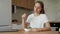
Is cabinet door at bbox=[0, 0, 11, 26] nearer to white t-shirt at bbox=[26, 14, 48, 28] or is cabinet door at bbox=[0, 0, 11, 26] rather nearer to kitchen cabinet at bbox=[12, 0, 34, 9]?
white t-shirt at bbox=[26, 14, 48, 28]

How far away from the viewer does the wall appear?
15.6 feet

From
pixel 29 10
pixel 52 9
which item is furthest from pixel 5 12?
pixel 52 9

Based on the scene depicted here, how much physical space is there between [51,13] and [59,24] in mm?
405

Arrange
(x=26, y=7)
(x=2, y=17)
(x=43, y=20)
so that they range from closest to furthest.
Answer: (x=2, y=17), (x=43, y=20), (x=26, y=7)

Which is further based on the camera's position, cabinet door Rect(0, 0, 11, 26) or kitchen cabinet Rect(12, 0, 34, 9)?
kitchen cabinet Rect(12, 0, 34, 9)

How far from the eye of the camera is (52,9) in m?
4.81

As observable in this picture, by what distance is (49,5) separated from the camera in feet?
15.8

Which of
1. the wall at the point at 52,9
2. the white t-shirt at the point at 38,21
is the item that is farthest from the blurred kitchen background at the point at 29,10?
the white t-shirt at the point at 38,21

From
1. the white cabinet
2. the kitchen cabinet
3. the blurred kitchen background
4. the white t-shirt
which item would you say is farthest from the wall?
the white cabinet

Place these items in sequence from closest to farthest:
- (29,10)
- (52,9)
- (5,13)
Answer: (5,13) < (29,10) < (52,9)

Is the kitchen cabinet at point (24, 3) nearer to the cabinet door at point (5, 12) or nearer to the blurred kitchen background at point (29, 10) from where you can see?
the blurred kitchen background at point (29, 10)

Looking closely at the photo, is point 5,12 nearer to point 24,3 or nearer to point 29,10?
point 24,3

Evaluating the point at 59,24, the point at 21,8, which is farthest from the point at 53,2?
the point at 21,8

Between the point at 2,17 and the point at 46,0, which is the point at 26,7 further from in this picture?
the point at 2,17
